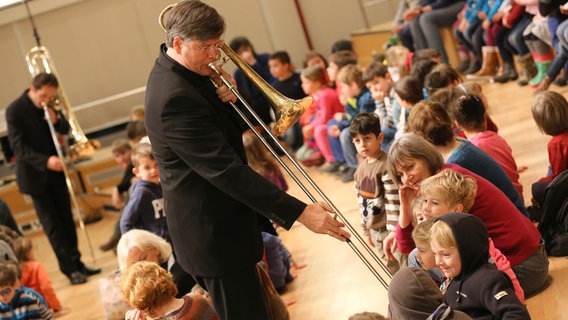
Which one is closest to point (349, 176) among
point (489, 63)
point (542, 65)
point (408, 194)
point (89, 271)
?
point (542, 65)

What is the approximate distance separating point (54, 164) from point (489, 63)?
13.8 ft

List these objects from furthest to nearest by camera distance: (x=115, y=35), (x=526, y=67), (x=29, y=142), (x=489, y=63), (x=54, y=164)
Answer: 1. (x=115, y=35)
2. (x=489, y=63)
3. (x=526, y=67)
4. (x=29, y=142)
5. (x=54, y=164)

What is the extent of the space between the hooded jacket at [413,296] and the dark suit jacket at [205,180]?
1.46 ft

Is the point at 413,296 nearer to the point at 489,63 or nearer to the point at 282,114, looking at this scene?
the point at 282,114

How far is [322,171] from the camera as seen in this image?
802cm

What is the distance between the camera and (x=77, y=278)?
724 cm

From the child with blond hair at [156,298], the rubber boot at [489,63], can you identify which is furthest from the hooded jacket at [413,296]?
the rubber boot at [489,63]

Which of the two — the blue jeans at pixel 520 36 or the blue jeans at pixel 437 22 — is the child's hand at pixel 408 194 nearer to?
the blue jeans at pixel 520 36

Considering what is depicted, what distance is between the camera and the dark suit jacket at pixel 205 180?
Result: 10.4 feet

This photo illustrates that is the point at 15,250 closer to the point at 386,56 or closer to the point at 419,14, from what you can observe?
the point at 386,56

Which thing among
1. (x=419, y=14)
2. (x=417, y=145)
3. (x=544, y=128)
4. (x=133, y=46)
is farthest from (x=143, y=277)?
(x=133, y=46)

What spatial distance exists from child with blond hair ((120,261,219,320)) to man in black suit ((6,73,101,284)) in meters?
3.29

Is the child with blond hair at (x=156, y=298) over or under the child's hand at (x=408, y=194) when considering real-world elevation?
under

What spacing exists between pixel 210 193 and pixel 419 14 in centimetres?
665
